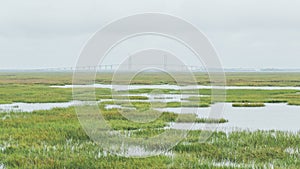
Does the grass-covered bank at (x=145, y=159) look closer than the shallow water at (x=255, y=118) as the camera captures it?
Yes

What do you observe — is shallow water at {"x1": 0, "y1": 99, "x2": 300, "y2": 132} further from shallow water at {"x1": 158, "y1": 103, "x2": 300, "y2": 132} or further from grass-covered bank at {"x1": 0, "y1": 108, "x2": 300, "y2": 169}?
grass-covered bank at {"x1": 0, "y1": 108, "x2": 300, "y2": 169}

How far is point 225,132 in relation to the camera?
13.0 meters

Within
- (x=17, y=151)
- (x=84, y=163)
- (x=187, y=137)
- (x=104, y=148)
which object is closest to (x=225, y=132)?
(x=187, y=137)

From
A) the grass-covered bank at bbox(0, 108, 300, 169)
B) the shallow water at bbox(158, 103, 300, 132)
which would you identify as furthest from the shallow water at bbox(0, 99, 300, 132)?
the grass-covered bank at bbox(0, 108, 300, 169)

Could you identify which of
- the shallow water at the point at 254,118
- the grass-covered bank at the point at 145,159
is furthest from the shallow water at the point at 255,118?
the grass-covered bank at the point at 145,159

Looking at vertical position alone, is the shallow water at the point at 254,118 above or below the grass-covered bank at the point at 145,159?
below

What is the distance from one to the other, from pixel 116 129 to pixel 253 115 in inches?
326

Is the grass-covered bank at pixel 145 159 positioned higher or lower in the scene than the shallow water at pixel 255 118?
higher

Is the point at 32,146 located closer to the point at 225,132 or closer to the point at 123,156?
the point at 123,156

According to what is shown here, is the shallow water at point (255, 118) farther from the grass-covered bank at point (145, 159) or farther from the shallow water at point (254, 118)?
the grass-covered bank at point (145, 159)

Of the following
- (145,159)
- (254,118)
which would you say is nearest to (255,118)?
(254,118)

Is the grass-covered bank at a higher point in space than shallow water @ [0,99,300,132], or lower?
higher

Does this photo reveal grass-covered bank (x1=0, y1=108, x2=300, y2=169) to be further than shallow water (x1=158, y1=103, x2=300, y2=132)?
No

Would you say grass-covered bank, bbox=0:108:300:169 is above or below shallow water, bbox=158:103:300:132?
above
